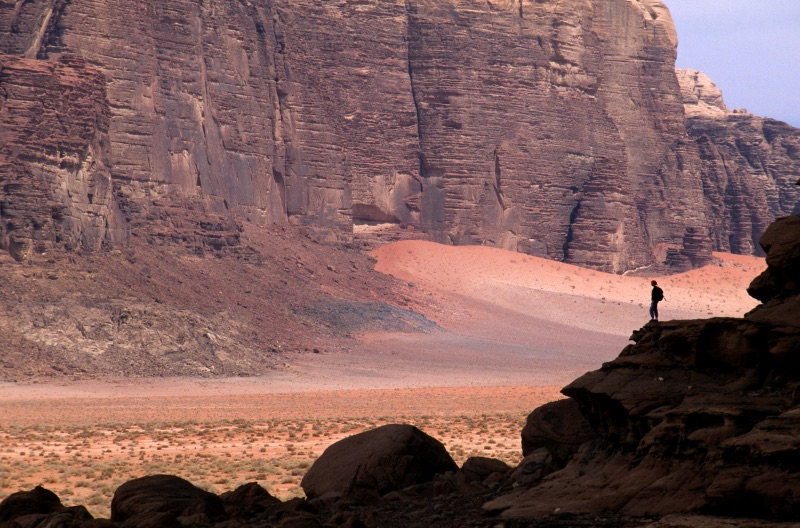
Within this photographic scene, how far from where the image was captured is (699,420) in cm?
1270

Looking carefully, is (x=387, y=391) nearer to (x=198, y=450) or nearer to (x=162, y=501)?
(x=198, y=450)

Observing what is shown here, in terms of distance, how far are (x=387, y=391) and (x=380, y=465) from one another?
3516cm

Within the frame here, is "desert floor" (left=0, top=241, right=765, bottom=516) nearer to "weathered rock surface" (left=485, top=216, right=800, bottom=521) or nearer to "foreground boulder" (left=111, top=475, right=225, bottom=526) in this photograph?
"foreground boulder" (left=111, top=475, right=225, bottom=526)

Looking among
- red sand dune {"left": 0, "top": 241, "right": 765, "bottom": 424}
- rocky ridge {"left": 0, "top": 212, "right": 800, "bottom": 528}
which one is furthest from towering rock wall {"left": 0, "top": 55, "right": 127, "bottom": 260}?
rocky ridge {"left": 0, "top": 212, "right": 800, "bottom": 528}

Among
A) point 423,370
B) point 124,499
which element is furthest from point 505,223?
point 124,499

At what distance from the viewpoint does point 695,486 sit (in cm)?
1224

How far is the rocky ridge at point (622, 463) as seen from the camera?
1181cm

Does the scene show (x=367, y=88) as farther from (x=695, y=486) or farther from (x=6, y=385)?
(x=695, y=486)

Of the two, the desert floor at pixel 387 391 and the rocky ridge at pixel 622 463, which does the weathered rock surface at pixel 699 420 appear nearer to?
the rocky ridge at pixel 622 463

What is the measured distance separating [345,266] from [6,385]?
28839mm

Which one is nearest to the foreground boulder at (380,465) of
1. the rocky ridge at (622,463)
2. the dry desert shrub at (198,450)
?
the rocky ridge at (622,463)

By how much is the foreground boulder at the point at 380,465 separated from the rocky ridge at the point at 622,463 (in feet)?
0.07

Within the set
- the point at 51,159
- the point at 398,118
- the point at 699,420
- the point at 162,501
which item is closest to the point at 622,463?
the point at 699,420

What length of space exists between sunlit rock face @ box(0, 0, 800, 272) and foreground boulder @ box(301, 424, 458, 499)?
42423 millimetres
